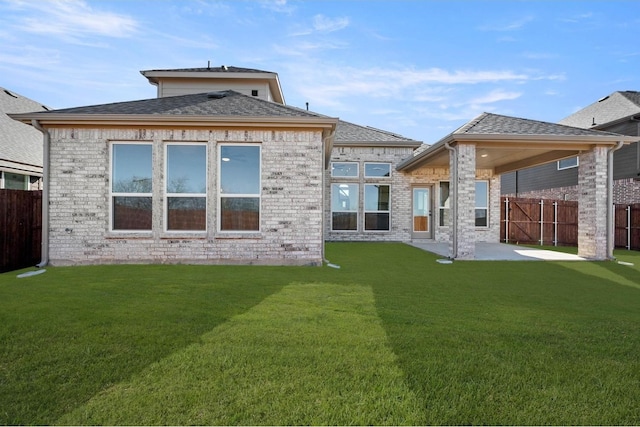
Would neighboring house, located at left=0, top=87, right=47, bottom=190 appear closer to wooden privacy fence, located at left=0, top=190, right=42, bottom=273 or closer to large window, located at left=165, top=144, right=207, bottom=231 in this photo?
wooden privacy fence, located at left=0, top=190, right=42, bottom=273

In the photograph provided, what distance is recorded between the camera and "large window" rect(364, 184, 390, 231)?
13984mm

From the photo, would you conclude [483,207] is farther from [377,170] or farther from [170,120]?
[170,120]

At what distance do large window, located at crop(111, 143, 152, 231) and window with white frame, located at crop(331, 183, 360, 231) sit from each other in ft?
25.5

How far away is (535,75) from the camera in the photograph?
47.5 feet

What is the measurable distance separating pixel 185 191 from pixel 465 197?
6560 millimetres

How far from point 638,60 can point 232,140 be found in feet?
67.3

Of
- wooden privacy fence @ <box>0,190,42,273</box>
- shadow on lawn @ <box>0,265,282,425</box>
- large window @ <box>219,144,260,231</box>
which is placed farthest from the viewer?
large window @ <box>219,144,260,231</box>

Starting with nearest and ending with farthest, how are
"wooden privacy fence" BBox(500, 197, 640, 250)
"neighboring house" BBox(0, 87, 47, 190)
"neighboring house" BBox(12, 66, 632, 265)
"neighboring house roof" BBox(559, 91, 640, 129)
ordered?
"neighboring house" BBox(12, 66, 632, 265) < "neighboring house" BBox(0, 87, 47, 190) < "wooden privacy fence" BBox(500, 197, 640, 250) < "neighboring house roof" BBox(559, 91, 640, 129)

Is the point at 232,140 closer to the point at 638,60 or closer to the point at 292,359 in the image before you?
the point at 292,359

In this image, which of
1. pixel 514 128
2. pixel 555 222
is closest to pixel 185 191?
pixel 514 128

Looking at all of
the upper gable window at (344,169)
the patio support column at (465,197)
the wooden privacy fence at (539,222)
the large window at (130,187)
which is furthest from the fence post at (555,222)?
the large window at (130,187)

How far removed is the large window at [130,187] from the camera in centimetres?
736

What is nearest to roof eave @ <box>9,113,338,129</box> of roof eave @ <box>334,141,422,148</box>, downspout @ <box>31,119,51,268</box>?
downspout @ <box>31,119,51,268</box>

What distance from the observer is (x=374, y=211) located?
1399 centimetres
